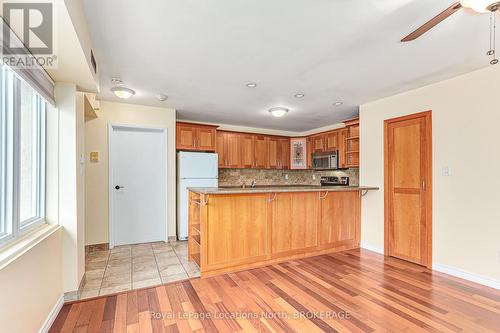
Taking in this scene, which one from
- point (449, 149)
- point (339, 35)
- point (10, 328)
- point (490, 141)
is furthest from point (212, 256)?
point (490, 141)

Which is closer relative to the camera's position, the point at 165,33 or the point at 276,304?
the point at 165,33

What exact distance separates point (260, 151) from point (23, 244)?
485 cm

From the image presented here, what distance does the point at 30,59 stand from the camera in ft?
5.76

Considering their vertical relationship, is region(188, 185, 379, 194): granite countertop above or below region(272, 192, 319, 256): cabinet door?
above

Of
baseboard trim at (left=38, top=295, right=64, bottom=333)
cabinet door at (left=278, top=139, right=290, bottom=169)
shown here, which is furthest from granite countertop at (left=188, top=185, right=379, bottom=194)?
cabinet door at (left=278, top=139, right=290, bottom=169)

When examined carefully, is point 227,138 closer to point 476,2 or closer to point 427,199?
A: point 427,199

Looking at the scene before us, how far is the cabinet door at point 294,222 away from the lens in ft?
11.2

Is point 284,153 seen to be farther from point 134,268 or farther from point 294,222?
point 134,268

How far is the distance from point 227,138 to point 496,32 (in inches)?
177

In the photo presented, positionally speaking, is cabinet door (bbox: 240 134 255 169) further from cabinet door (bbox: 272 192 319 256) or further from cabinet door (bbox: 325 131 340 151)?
cabinet door (bbox: 272 192 319 256)

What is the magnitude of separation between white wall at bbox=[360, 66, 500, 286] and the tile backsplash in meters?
2.22

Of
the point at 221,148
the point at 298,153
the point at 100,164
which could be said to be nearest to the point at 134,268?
the point at 100,164

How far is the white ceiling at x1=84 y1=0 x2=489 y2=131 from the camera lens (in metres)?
1.76

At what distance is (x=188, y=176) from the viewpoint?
15.3 ft
